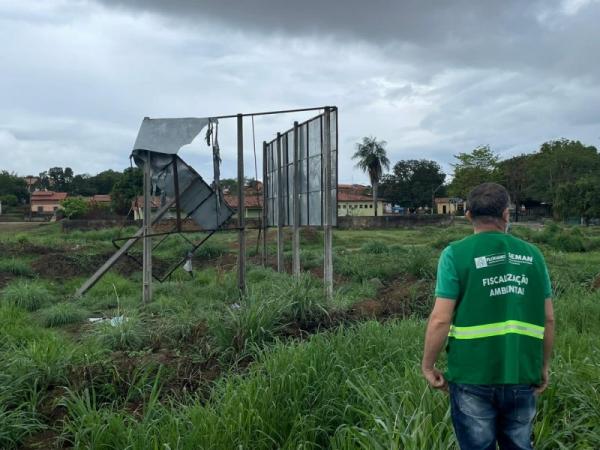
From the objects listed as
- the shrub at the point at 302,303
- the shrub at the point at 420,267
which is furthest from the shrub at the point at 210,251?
the shrub at the point at 302,303

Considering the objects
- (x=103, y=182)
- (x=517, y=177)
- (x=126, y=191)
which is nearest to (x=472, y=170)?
(x=517, y=177)

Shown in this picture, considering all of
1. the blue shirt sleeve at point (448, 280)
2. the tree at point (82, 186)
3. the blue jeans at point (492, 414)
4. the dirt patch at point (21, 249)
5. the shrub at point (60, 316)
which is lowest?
the shrub at point (60, 316)

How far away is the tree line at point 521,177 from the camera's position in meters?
51.2

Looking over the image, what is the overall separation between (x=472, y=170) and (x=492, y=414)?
66.4 m

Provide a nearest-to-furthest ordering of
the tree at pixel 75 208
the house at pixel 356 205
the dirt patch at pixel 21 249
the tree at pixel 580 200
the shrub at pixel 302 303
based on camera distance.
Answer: the shrub at pixel 302 303 → the dirt patch at pixel 21 249 → the tree at pixel 580 200 → the tree at pixel 75 208 → the house at pixel 356 205

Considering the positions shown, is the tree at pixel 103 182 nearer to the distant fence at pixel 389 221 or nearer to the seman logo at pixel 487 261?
the distant fence at pixel 389 221

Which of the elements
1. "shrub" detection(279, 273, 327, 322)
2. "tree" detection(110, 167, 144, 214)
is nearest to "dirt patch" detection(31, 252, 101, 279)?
"shrub" detection(279, 273, 327, 322)

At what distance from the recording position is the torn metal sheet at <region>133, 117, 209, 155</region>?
9.19 m

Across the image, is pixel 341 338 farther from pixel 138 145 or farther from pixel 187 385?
pixel 138 145

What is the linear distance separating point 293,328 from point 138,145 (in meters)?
4.72

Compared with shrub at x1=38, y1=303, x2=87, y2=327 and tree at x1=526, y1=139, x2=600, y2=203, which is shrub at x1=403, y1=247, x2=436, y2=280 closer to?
shrub at x1=38, y1=303, x2=87, y2=327

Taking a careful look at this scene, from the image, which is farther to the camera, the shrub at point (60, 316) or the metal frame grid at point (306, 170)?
the metal frame grid at point (306, 170)

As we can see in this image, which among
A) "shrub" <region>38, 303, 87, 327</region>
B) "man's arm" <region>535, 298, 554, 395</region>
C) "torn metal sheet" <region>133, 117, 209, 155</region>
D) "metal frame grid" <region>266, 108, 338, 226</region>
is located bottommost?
"shrub" <region>38, 303, 87, 327</region>

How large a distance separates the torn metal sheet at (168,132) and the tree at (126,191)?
46001mm
